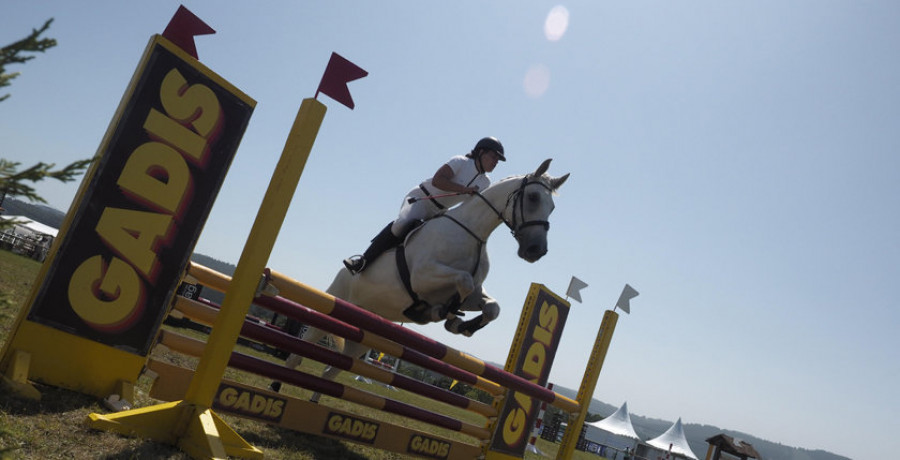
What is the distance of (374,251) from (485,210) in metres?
0.87

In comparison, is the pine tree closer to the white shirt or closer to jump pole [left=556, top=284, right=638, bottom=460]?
the white shirt

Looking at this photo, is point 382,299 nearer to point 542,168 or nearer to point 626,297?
point 542,168

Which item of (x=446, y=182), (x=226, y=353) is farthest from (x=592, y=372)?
(x=226, y=353)

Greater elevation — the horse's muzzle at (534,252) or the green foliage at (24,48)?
the horse's muzzle at (534,252)

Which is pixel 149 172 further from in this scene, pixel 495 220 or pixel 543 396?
pixel 543 396

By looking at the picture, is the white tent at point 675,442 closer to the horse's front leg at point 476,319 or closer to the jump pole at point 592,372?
the jump pole at point 592,372

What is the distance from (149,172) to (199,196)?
270mm

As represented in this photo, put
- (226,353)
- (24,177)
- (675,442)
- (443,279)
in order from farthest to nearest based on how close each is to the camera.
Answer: (675,442) → (443,279) → (226,353) → (24,177)

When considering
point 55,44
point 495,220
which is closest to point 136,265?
point 55,44

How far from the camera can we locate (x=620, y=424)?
27031 mm

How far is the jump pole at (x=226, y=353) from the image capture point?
230 cm

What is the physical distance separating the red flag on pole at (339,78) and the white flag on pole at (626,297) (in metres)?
3.64

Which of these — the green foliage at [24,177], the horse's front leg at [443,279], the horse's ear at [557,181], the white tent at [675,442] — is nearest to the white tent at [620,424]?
the white tent at [675,442]

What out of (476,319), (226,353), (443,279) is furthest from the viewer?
(476,319)
